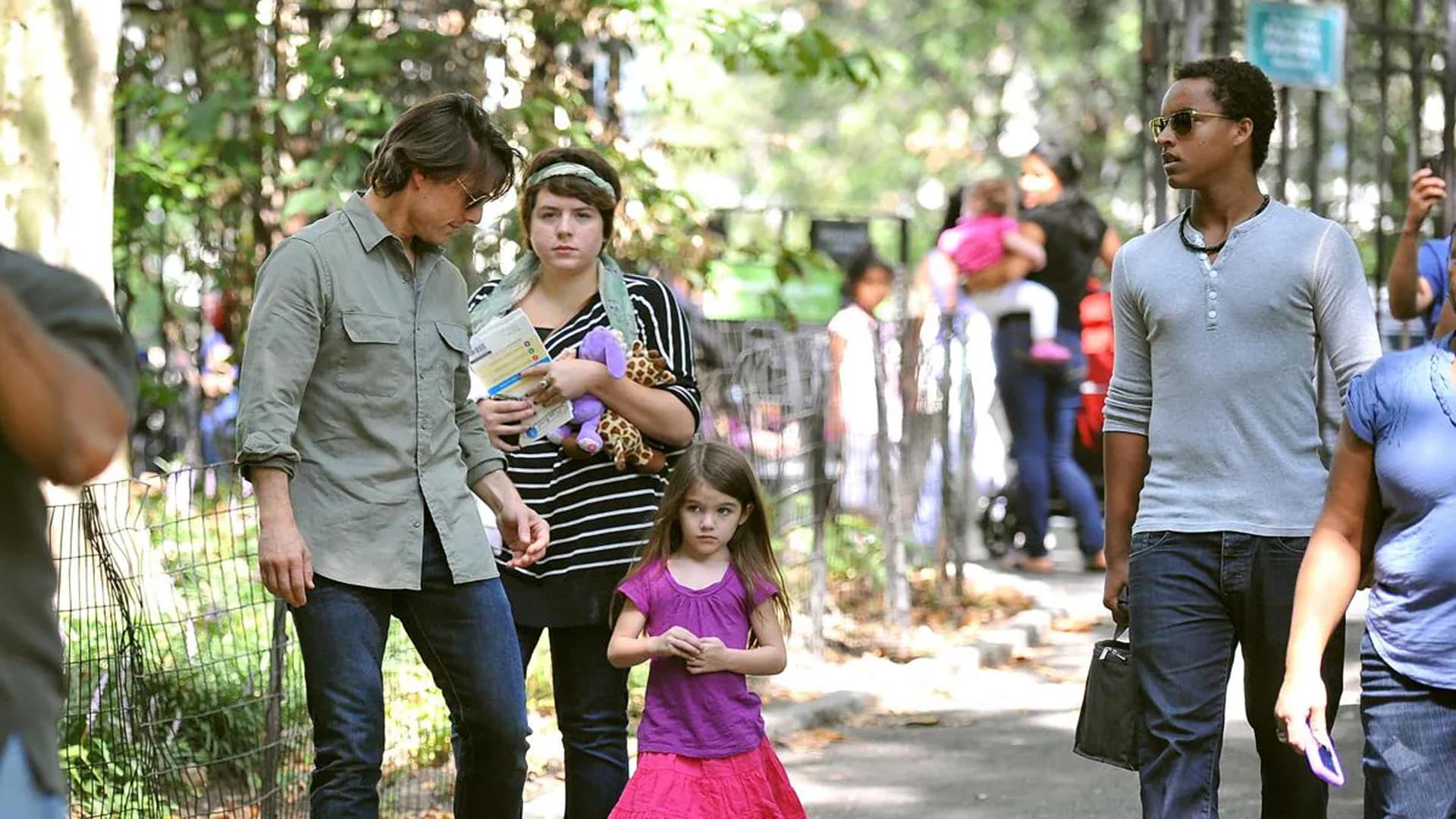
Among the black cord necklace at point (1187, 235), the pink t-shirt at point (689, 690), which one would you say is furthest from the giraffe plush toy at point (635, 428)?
the black cord necklace at point (1187, 235)

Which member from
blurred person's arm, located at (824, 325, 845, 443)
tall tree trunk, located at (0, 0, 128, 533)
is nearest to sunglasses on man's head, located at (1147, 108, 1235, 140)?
tall tree trunk, located at (0, 0, 128, 533)

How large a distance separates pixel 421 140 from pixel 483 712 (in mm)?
1291

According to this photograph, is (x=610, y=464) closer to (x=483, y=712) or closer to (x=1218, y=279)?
(x=483, y=712)

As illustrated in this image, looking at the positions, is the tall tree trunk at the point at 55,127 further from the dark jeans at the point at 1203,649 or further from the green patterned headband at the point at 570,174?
the dark jeans at the point at 1203,649

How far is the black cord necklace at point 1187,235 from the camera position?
186 inches

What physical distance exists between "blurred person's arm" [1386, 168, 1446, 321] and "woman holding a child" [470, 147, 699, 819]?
337 cm

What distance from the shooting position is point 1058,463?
11.8m

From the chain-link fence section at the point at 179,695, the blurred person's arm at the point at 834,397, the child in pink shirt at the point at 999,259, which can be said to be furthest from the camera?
the child in pink shirt at the point at 999,259

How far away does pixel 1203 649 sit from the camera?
465 cm

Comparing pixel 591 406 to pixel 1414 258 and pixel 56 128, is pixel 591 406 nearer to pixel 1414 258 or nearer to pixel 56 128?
pixel 56 128

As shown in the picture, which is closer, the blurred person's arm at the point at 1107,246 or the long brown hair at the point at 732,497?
the long brown hair at the point at 732,497

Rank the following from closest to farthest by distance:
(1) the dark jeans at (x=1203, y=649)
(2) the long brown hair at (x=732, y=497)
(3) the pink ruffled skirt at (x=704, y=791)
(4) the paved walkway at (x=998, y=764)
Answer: (1) the dark jeans at (x=1203, y=649) < (3) the pink ruffled skirt at (x=704, y=791) < (2) the long brown hair at (x=732, y=497) < (4) the paved walkway at (x=998, y=764)

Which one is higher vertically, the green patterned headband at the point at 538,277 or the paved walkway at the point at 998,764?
the green patterned headband at the point at 538,277

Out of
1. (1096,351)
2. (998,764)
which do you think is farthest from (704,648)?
(1096,351)
